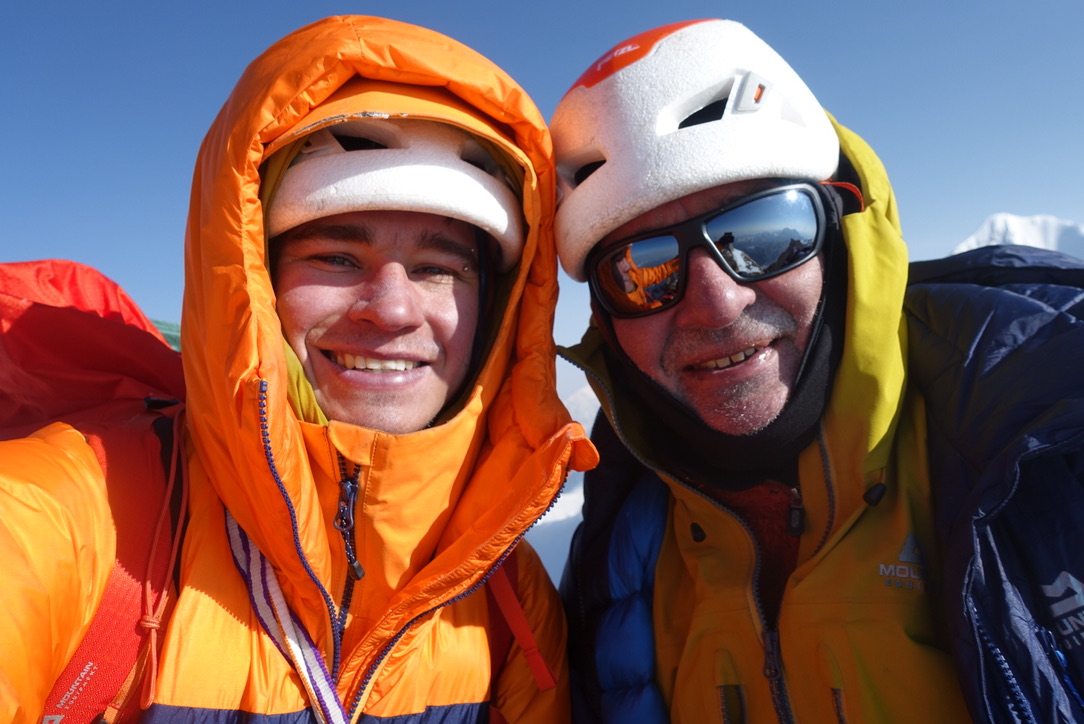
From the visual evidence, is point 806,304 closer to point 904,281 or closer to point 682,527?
point 904,281

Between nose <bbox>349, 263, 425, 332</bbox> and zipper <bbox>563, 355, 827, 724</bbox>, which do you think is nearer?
zipper <bbox>563, 355, 827, 724</bbox>

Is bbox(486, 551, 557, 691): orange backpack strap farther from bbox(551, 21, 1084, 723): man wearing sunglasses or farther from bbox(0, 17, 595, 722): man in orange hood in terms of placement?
bbox(551, 21, 1084, 723): man wearing sunglasses

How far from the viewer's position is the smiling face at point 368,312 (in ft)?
6.30

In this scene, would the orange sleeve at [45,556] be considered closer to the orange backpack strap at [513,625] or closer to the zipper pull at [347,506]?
the zipper pull at [347,506]

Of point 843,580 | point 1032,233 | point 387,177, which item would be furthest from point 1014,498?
point 1032,233

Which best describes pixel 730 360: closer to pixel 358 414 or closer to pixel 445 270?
pixel 445 270

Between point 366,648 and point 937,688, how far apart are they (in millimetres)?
1516

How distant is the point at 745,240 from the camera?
6.48ft

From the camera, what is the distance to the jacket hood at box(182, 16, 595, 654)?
5.49 feet

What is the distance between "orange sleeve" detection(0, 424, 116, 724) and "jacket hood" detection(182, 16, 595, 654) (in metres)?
0.31

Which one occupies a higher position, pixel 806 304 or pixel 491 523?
pixel 806 304

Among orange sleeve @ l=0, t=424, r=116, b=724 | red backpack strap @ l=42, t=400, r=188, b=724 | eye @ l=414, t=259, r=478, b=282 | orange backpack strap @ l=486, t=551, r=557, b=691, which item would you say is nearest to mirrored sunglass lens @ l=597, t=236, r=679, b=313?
eye @ l=414, t=259, r=478, b=282

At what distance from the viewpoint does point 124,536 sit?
1.58 meters

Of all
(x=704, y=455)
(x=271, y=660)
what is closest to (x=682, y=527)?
(x=704, y=455)
